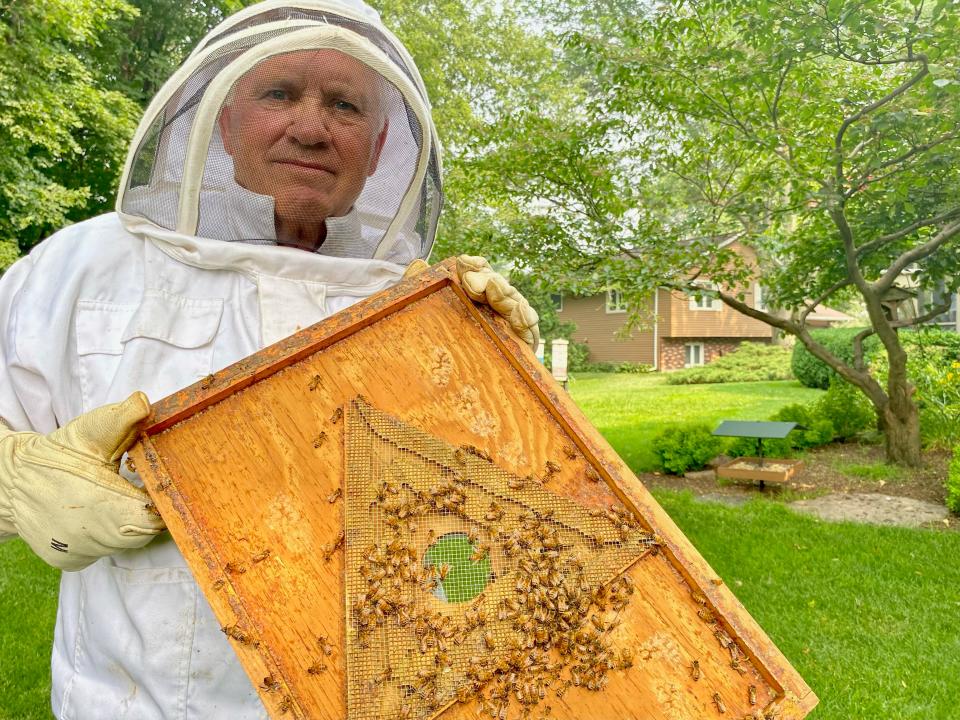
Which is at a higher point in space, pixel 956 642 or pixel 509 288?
pixel 509 288

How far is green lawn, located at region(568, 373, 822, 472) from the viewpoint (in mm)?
11081

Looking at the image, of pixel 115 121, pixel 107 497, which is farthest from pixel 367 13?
pixel 115 121

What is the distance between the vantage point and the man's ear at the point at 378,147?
226 centimetres

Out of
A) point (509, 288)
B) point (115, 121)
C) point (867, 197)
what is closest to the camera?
point (509, 288)

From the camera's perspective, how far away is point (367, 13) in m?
2.19

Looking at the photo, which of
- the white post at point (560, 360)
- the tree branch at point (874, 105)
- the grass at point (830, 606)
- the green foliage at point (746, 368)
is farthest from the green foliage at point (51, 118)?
the green foliage at point (746, 368)

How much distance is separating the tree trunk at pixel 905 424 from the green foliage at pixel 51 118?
39.7ft

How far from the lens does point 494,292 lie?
1727 mm

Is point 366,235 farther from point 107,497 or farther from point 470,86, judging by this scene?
point 470,86

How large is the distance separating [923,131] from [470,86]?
15218 millimetres

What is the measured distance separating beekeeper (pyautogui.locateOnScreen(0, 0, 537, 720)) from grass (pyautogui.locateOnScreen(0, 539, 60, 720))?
2.89m

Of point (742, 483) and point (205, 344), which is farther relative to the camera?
point (742, 483)

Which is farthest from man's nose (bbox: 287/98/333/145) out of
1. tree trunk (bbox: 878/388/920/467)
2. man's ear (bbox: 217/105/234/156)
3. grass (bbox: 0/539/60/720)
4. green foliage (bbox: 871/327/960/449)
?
green foliage (bbox: 871/327/960/449)

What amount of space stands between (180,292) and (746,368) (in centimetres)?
2325
